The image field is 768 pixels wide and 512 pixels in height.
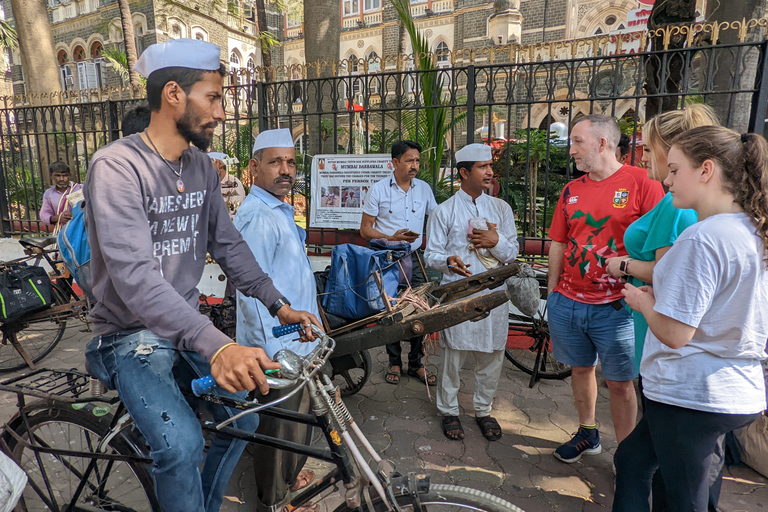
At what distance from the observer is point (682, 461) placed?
5.67 ft

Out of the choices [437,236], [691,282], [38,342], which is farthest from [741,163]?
[38,342]

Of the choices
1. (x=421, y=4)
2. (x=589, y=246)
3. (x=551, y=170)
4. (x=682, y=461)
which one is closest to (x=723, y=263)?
(x=682, y=461)

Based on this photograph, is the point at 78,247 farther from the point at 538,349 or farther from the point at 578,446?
the point at 538,349

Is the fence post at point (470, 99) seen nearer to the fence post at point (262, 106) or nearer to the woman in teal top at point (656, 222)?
the fence post at point (262, 106)

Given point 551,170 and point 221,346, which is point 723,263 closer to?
point 221,346

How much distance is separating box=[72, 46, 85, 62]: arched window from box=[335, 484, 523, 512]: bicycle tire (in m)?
30.6

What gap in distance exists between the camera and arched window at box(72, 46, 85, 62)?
2514 centimetres

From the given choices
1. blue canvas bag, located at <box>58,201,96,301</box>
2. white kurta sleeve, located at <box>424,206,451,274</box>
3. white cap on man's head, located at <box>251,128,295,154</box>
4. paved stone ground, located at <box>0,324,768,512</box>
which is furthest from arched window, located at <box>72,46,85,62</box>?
white kurta sleeve, located at <box>424,206,451,274</box>

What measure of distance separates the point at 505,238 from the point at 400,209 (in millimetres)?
1336

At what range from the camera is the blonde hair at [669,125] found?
91.0 inches

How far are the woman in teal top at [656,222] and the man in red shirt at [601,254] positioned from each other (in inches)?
11.3

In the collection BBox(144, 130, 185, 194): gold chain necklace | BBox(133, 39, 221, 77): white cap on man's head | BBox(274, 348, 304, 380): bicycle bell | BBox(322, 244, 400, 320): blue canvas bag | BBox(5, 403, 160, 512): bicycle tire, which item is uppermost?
BBox(133, 39, 221, 77): white cap on man's head

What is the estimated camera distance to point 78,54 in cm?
2541

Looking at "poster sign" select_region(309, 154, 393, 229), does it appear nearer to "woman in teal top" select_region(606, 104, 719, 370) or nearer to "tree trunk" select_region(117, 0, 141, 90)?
"woman in teal top" select_region(606, 104, 719, 370)
